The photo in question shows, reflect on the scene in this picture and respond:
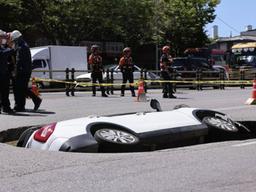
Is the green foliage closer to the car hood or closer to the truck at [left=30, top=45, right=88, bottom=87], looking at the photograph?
the truck at [left=30, top=45, right=88, bottom=87]

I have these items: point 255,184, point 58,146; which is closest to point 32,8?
point 58,146

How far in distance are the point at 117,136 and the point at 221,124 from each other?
2.39 metres

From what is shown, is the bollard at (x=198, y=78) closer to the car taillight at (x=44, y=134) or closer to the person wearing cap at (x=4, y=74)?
the person wearing cap at (x=4, y=74)

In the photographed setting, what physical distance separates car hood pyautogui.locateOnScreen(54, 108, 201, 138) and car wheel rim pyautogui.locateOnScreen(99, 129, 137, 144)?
257mm

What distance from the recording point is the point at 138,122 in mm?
9117

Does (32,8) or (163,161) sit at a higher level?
(32,8)

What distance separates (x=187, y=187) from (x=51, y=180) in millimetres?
1468

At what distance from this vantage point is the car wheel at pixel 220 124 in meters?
9.82

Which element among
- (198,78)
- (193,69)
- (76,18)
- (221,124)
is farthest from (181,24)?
(221,124)

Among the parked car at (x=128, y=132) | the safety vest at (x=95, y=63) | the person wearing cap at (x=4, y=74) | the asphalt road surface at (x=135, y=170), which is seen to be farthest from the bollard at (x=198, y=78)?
the asphalt road surface at (x=135, y=170)

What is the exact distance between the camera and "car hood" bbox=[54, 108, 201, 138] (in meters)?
8.44

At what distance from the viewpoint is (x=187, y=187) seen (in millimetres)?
5824

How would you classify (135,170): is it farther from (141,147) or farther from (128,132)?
(128,132)

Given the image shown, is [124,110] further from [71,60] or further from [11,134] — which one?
[71,60]
